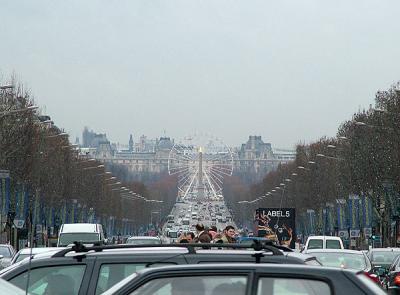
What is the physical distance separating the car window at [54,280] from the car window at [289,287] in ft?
12.1

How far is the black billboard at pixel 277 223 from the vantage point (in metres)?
73.6

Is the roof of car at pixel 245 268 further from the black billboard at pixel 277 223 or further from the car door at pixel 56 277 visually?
the black billboard at pixel 277 223

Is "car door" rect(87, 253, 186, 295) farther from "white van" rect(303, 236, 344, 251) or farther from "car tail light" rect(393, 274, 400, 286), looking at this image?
"white van" rect(303, 236, 344, 251)

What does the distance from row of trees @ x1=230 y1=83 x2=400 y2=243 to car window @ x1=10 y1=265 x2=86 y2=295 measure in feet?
196

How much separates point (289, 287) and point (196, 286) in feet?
1.99

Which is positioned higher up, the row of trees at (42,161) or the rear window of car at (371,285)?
the row of trees at (42,161)

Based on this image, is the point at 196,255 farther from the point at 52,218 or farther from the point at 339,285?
the point at 52,218

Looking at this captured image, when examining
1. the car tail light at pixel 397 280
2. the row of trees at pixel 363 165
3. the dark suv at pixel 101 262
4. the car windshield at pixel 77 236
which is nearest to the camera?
the dark suv at pixel 101 262

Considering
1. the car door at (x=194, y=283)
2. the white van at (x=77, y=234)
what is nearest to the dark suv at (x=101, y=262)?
the car door at (x=194, y=283)

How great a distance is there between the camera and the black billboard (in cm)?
7362

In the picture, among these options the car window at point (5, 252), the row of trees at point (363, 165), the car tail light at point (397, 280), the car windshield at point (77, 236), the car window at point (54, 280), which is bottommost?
the car tail light at point (397, 280)

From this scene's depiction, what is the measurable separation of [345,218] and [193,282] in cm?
10796

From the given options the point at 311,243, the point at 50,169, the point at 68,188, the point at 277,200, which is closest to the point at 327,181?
the point at 68,188

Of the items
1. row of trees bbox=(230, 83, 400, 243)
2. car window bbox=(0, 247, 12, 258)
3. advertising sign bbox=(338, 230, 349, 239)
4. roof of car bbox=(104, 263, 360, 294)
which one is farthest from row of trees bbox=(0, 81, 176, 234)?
roof of car bbox=(104, 263, 360, 294)
